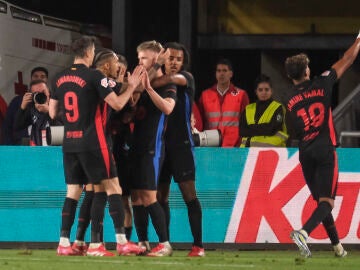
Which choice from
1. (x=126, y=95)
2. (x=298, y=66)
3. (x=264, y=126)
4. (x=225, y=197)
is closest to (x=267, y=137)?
(x=264, y=126)

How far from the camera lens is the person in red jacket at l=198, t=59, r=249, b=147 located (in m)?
17.4

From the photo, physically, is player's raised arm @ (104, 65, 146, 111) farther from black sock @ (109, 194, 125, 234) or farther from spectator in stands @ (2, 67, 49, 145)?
spectator in stands @ (2, 67, 49, 145)

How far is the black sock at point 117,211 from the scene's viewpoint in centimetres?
1340

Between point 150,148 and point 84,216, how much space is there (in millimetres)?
961

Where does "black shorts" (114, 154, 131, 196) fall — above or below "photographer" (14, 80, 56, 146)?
below

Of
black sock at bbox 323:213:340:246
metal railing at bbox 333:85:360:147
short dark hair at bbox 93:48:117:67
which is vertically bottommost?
black sock at bbox 323:213:340:246

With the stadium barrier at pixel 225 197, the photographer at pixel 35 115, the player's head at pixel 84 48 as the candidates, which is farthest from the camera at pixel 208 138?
the player's head at pixel 84 48

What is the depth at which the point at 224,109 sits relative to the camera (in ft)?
57.3

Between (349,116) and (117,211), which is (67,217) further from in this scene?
(349,116)

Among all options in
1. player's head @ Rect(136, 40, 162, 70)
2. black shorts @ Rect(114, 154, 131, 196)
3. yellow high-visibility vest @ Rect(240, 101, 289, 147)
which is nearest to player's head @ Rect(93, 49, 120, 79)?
player's head @ Rect(136, 40, 162, 70)

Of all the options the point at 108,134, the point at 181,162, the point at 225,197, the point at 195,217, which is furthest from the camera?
the point at 225,197

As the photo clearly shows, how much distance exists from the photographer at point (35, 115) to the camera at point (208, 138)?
5.59 feet

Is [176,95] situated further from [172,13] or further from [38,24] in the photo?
[172,13]

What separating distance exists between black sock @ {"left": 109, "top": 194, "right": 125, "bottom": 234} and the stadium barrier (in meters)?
2.76
